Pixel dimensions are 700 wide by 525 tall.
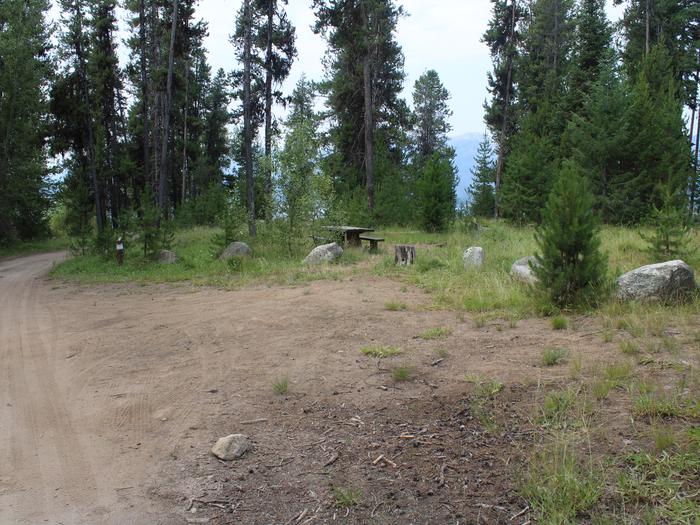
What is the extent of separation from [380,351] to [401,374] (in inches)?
35.9

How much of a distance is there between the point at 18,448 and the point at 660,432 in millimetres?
4826

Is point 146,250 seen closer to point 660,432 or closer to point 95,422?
point 95,422

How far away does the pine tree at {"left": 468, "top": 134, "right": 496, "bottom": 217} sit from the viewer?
3272 centimetres

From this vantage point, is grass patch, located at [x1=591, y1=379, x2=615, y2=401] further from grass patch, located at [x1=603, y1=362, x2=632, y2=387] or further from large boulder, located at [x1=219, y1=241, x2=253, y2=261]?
large boulder, located at [x1=219, y1=241, x2=253, y2=261]

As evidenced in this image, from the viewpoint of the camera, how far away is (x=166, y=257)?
1681cm

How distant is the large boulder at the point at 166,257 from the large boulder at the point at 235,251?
166 centimetres

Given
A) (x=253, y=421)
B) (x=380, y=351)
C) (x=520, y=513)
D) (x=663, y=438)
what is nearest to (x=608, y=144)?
(x=380, y=351)

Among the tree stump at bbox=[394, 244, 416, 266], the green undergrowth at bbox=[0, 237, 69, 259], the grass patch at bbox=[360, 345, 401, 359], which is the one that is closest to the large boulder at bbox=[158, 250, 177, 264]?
the tree stump at bbox=[394, 244, 416, 266]

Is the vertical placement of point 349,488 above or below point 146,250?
below

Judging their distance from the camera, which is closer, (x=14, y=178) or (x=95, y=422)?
(x=95, y=422)

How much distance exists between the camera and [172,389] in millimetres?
5336

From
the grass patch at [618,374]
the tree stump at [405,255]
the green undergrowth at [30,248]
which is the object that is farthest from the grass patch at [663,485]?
the green undergrowth at [30,248]

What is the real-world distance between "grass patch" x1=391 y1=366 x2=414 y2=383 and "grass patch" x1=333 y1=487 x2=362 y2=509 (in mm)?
1881

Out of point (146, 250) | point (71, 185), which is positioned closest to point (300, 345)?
point (146, 250)
